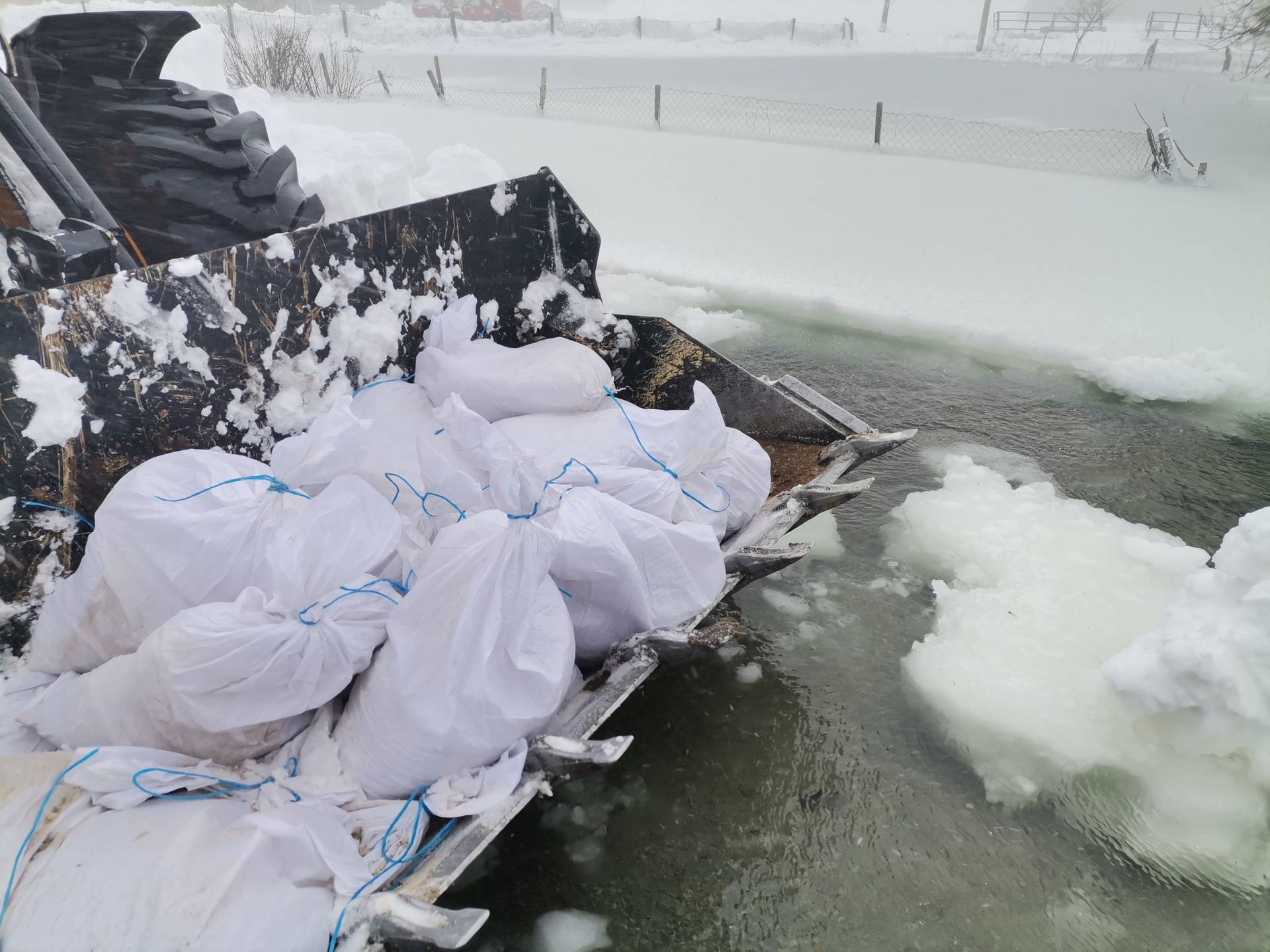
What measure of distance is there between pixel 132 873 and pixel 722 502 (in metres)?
1.70

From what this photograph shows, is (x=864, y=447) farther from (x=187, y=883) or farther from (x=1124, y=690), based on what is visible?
(x=187, y=883)

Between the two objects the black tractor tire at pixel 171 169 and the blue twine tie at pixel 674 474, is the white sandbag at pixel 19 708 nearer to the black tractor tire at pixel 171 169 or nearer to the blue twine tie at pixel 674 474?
the blue twine tie at pixel 674 474

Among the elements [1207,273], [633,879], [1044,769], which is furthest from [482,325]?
[1207,273]

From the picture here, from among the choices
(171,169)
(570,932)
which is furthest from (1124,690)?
(171,169)

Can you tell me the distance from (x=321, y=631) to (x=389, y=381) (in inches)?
47.8

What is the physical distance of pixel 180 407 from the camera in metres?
2.10

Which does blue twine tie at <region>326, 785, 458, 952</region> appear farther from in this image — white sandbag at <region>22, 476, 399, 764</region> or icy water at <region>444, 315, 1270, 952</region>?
icy water at <region>444, 315, 1270, 952</region>

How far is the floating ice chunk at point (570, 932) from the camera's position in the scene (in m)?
1.74

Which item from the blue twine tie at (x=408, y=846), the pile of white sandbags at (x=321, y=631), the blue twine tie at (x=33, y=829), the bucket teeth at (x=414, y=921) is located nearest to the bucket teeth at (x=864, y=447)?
the pile of white sandbags at (x=321, y=631)

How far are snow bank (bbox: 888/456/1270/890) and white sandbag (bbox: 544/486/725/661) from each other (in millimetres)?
950

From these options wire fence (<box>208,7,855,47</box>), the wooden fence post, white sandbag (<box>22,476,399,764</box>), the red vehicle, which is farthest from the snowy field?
the red vehicle

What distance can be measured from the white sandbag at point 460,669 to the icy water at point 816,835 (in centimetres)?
53

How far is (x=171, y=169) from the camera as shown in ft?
10.1

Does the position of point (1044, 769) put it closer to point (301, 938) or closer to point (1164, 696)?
point (1164, 696)
